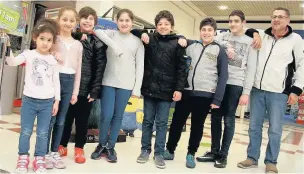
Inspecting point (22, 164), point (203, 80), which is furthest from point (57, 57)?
point (203, 80)

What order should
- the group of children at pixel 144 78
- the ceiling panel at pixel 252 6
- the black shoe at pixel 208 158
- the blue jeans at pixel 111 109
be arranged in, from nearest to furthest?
the group of children at pixel 144 78
the blue jeans at pixel 111 109
the black shoe at pixel 208 158
the ceiling panel at pixel 252 6

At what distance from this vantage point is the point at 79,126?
2354 millimetres

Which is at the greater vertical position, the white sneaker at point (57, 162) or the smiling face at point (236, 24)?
the smiling face at point (236, 24)

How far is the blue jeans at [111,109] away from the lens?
240 centimetres

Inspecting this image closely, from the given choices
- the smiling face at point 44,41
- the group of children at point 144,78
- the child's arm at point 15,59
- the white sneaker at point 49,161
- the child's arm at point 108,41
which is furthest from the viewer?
the child's arm at point 108,41

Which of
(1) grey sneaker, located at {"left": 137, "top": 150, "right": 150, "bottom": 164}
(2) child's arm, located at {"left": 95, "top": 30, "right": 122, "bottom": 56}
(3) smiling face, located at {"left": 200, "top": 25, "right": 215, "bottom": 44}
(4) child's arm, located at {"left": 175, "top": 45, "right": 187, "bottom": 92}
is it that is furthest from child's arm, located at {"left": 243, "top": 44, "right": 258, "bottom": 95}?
(2) child's arm, located at {"left": 95, "top": 30, "right": 122, "bottom": 56}

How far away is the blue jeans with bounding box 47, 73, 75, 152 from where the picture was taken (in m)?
2.15

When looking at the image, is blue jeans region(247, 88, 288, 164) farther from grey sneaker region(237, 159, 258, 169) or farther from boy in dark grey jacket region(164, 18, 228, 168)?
boy in dark grey jacket region(164, 18, 228, 168)

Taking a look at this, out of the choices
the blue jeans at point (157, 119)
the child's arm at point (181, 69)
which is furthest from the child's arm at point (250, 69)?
the blue jeans at point (157, 119)

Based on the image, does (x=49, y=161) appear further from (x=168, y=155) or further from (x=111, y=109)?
(x=168, y=155)

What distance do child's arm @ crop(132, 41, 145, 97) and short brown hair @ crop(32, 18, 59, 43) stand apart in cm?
70

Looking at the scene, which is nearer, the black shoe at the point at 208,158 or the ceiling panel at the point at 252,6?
the black shoe at the point at 208,158

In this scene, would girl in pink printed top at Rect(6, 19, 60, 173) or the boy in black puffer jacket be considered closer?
girl in pink printed top at Rect(6, 19, 60, 173)

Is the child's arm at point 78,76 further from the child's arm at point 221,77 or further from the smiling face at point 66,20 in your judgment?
the child's arm at point 221,77
